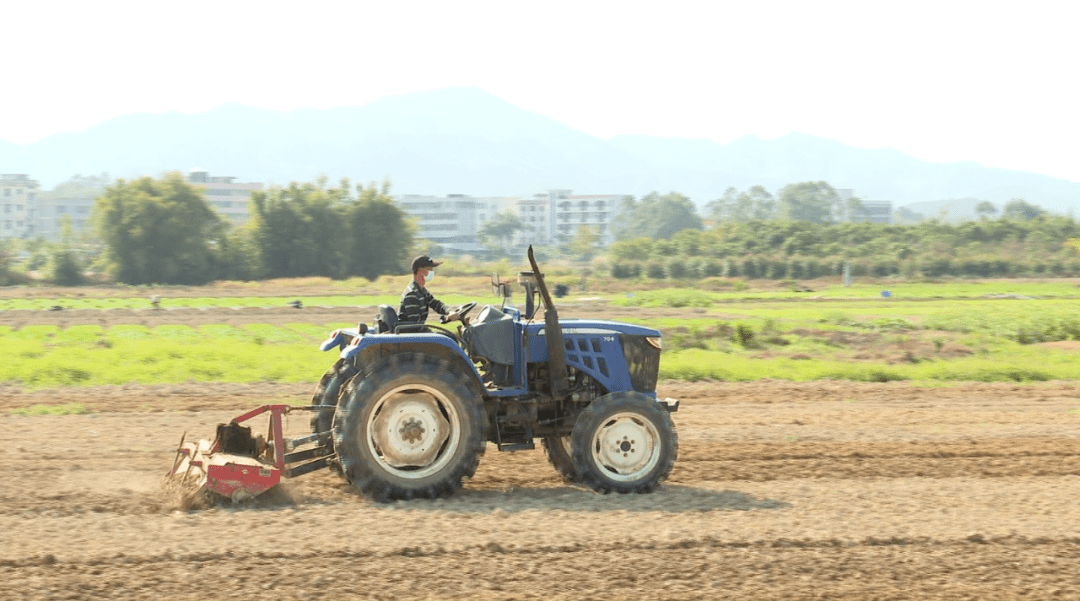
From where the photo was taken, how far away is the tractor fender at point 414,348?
746 centimetres

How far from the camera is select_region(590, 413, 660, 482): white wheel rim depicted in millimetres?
7656

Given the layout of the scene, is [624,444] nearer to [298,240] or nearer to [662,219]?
[298,240]

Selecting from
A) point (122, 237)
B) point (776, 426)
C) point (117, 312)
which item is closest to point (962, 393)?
point (776, 426)

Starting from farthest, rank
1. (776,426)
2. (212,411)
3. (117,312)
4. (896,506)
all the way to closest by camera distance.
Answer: (117,312), (212,411), (776,426), (896,506)

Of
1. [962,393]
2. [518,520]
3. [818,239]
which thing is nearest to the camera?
[518,520]

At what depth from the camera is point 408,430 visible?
7.47 meters

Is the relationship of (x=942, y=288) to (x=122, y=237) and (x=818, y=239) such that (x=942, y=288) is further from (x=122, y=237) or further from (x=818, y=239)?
(x=122, y=237)

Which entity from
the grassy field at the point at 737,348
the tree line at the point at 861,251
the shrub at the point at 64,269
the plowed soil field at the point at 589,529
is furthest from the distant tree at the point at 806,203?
the plowed soil field at the point at 589,529

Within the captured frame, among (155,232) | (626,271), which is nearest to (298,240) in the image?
(155,232)

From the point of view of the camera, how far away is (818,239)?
2726 inches

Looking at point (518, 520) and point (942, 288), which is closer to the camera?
point (518, 520)

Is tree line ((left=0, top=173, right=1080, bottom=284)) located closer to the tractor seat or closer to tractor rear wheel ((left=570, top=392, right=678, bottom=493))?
tractor rear wheel ((left=570, top=392, right=678, bottom=493))

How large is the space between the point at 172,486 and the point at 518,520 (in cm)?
256

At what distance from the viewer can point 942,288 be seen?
51188mm
